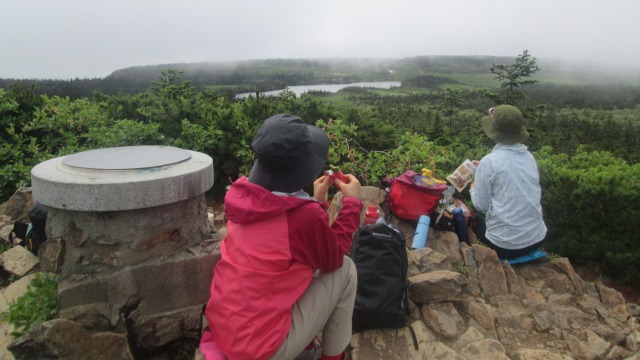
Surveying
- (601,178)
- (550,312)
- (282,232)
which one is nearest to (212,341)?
(282,232)

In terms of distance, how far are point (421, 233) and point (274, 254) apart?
2420 mm

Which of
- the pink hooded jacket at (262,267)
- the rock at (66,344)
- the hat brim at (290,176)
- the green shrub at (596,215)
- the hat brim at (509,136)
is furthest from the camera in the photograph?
the green shrub at (596,215)

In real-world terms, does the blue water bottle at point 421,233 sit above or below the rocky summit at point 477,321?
above

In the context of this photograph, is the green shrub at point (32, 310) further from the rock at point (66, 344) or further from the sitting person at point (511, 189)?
the sitting person at point (511, 189)

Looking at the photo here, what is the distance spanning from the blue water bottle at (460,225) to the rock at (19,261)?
430 cm

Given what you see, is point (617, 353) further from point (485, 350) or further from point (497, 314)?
point (485, 350)

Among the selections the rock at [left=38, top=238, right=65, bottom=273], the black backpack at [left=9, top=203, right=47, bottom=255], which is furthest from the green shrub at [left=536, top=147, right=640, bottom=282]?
the black backpack at [left=9, top=203, right=47, bottom=255]

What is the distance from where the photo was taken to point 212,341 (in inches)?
84.8

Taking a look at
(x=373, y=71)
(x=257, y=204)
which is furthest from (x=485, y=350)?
(x=373, y=71)

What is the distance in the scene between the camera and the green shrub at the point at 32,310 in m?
2.67

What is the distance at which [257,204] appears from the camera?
6.38 ft

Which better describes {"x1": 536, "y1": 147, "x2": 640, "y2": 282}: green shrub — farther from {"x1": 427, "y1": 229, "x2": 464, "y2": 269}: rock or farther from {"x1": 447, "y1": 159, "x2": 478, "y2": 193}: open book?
{"x1": 427, "y1": 229, "x2": 464, "y2": 269}: rock

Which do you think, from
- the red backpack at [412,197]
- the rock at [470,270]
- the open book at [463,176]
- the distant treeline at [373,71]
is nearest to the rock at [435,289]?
the rock at [470,270]

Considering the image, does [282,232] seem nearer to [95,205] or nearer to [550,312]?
[95,205]
